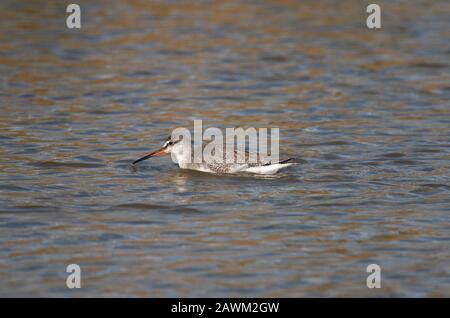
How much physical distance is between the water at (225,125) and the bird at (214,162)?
0.18 meters

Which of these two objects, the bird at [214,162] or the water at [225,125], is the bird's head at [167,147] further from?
the water at [225,125]

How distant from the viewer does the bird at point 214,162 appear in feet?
40.1

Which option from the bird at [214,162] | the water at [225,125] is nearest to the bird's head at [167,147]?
the bird at [214,162]

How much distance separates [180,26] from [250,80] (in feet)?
14.8

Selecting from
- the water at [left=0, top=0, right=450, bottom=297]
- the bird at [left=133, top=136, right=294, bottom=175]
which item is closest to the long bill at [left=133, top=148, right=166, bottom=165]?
the bird at [left=133, top=136, right=294, bottom=175]

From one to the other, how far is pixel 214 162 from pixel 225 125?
2.93 m

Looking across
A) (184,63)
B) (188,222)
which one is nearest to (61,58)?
(184,63)

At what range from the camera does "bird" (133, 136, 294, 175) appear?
12237 mm

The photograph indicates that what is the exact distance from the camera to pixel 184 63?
1966 cm

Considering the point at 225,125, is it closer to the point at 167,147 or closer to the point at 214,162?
the point at 167,147

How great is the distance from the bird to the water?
0.58 feet

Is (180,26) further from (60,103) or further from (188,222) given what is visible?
(188,222)

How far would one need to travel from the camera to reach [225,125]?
15.4 meters
